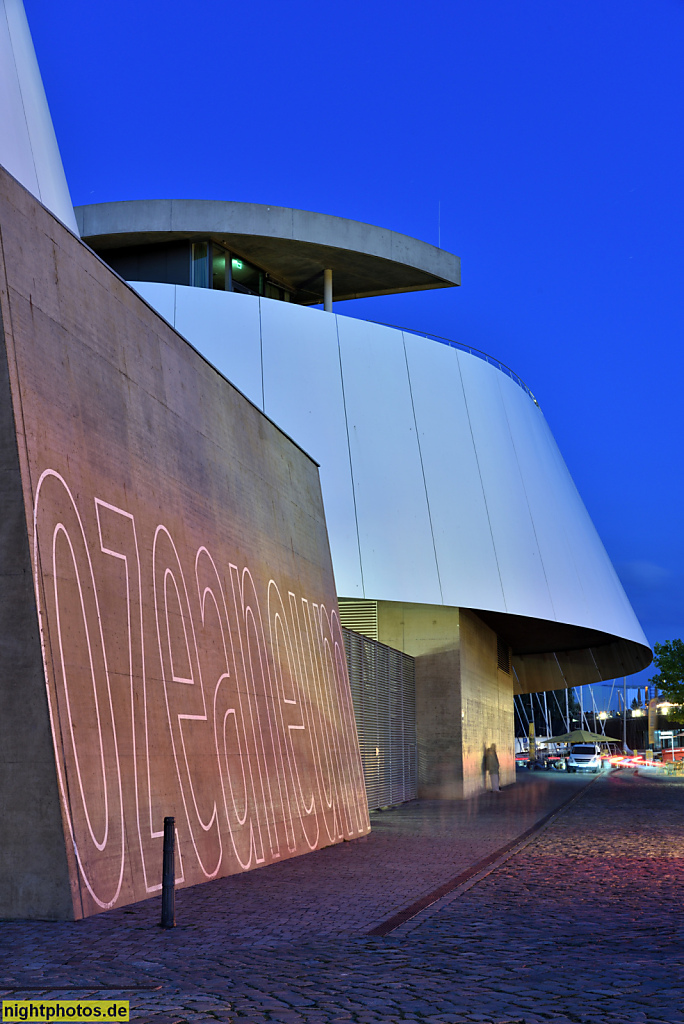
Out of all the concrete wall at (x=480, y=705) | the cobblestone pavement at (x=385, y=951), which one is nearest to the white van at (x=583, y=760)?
the concrete wall at (x=480, y=705)

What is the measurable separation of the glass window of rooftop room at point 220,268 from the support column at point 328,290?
9.50 feet

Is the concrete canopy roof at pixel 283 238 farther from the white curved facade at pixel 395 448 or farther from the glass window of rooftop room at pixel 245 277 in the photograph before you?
the white curved facade at pixel 395 448

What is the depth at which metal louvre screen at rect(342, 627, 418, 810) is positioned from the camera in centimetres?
2008

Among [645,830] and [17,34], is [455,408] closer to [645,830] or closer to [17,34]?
[645,830]

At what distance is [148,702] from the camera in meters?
9.13

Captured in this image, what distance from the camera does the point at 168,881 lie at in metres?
7.25

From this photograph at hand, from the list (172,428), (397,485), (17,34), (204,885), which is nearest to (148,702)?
(204,885)

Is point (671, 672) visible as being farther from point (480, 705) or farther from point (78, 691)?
point (78, 691)

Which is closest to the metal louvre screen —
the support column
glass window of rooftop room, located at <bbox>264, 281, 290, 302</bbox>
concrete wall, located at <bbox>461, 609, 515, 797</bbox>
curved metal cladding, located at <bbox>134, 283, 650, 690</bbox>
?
concrete wall, located at <bbox>461, 609, 515, 797</bbox>

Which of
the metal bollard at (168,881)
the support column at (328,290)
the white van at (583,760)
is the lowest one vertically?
the white van at (583,760)

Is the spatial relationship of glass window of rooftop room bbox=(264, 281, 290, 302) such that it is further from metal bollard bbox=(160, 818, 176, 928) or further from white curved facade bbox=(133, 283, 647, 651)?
metal bollard bbox=(160, 818, 176, 928)

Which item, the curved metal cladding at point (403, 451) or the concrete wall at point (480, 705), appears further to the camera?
the concrete wall at point (480, 705)

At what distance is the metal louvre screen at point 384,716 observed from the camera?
65.9 feet

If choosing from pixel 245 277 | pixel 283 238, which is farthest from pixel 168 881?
pixel 245 277
